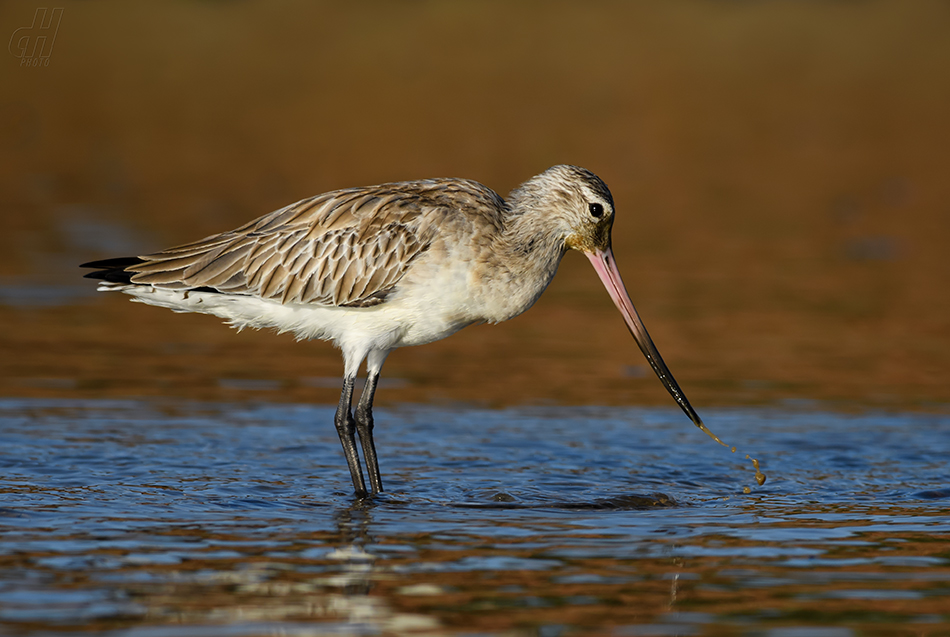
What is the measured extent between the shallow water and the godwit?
25.5 inches

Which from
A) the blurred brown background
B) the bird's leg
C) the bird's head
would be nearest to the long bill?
the bird's head

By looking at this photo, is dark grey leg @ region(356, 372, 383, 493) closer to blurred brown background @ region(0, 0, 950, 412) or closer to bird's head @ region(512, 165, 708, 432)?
bird's head @ region(512, 165, 708, 432)

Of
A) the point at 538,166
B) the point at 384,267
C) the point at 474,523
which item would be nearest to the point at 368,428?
the point at 384,267

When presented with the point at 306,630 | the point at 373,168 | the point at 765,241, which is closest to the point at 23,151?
the point at 373,168

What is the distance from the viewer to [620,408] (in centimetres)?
1000

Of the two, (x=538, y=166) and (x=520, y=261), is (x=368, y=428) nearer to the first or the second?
(x=520, y=261)

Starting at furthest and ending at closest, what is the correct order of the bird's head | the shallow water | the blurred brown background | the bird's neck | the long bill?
the blurred brown background < the long bill < the bird's head < the bird's neck < the shallow water

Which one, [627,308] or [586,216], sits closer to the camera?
[586,216]

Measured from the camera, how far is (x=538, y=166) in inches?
932

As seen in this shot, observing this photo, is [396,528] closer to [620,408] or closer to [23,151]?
[620,408]

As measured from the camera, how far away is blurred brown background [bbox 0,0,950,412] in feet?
37.4

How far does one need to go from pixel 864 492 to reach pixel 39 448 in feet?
15.3

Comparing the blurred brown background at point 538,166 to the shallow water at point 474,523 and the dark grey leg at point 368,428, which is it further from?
the dark grey leg at point 368,428

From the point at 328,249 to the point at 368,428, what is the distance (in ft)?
3.44
